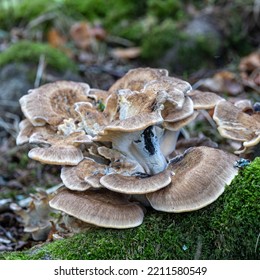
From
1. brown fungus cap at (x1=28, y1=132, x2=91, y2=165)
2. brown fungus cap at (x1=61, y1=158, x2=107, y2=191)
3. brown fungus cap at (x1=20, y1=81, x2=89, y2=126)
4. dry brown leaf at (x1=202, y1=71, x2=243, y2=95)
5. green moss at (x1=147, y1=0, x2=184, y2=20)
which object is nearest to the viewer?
brown fungus cap at (x1=61, y1=158, x2=107, y2=191)

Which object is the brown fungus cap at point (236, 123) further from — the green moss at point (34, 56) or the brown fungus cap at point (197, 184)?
the green moss at point (34, 56)

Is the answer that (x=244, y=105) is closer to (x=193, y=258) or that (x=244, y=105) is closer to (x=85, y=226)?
(x=193, y=258)

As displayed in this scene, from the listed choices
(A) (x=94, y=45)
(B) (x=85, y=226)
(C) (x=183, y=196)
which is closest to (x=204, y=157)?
(C) (x=183, y=196)

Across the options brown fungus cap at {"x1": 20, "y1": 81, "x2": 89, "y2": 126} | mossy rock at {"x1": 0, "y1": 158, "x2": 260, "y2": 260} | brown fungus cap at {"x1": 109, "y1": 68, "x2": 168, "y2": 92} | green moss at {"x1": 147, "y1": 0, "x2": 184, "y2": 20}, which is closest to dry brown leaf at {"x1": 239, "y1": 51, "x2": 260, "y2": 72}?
green moss at {"x1": 147, "y1": 0, "x2": 184, "y2": 20}

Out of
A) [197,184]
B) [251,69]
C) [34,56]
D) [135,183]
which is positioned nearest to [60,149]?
[135,183]

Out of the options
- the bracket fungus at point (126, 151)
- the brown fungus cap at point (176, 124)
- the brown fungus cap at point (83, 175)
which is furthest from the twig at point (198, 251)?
the brown fungus cap at point (176, 124)

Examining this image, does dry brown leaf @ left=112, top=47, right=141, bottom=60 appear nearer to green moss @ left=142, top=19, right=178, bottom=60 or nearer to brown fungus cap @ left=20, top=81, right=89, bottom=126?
green moss @ left=142, top=19, right=178, bottom=60

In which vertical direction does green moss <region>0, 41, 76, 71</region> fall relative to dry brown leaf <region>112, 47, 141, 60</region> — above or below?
above

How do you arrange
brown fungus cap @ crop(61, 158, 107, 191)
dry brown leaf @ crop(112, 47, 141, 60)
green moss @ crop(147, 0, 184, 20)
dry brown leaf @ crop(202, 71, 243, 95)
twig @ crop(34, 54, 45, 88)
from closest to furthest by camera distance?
brown fungus cap @ crop(61, 158, 107, 191) → twig @ crop(34, 54, 45, 88) → dry brown leaf @ crop(202, 71, 243, 95) → dry brown leaf @ crop(112, 47, 141, 60) → green moss @ crop(147, 0, 184, 20)

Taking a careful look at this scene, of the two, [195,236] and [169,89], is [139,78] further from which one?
[195,236]
